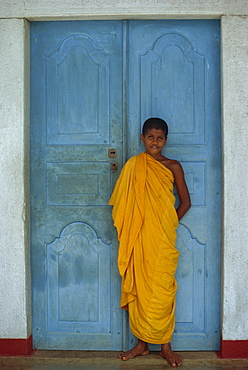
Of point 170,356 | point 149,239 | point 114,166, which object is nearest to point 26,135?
point 114,166

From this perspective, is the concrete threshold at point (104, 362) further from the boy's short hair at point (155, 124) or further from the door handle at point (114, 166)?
the boy's short hair at point (155, 124)

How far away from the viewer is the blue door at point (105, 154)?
156 inches

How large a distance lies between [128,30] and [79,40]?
0.43 metres

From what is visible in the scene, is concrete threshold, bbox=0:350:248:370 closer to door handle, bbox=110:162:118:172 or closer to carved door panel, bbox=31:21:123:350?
carved door panel, bbox=31:21:123:350

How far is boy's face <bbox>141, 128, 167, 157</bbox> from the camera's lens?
3742 mm

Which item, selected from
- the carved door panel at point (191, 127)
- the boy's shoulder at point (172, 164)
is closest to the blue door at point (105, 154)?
the carved door panel at point (191, 127)

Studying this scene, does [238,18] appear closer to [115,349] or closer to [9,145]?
[9,145]

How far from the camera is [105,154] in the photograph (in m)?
3.99

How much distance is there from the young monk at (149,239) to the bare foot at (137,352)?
0.13m

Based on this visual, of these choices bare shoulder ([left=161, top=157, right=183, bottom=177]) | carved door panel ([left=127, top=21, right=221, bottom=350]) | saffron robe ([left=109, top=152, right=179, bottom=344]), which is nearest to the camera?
saffron robe ([left=109, top=152, right=179, bottom=344])

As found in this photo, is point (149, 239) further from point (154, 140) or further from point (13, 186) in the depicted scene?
point (13, 186)

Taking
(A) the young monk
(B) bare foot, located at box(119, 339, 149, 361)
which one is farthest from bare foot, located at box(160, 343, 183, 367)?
(B) bare foot, located at box(119, 339, 149, 361)

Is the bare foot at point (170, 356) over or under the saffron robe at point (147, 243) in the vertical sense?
under

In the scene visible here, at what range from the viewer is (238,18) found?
3.76m
